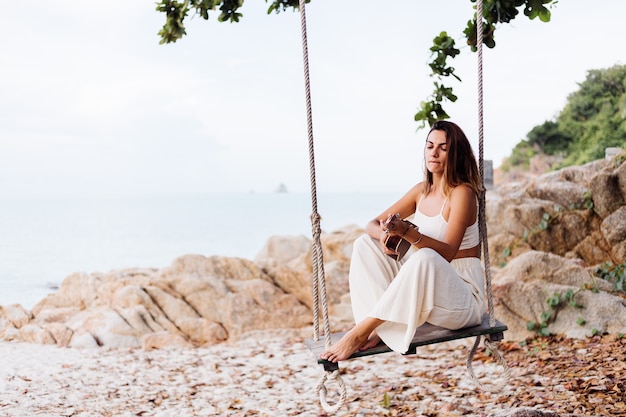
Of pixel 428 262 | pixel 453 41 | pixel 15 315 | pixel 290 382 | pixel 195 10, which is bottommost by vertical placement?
pixel 290 382

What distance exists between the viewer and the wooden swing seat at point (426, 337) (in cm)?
251

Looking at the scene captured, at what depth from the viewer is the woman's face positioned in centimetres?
278

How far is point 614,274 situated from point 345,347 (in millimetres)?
3497

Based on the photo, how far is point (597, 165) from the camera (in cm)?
712

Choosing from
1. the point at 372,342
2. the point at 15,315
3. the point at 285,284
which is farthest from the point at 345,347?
the point at 15,315

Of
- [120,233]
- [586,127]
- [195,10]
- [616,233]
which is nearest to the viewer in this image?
[195,10]

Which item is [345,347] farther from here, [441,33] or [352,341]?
[441,33]

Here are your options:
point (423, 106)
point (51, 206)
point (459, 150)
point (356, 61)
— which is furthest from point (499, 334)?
point (51, 206)

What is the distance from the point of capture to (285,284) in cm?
698

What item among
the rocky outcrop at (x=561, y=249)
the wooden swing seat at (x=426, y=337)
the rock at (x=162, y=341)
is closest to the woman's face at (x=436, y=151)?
the wooden swing seat at (x=426, y=337)

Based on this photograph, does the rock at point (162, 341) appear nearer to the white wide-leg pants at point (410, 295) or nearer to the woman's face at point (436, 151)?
the white wide-leg pants at point (410, 295)

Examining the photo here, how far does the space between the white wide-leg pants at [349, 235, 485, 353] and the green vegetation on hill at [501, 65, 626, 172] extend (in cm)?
868

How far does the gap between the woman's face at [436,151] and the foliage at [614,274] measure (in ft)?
9.14

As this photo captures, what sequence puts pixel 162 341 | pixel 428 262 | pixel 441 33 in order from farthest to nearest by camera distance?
pixel 162 341
pixel 441 33
pixel 428 262
